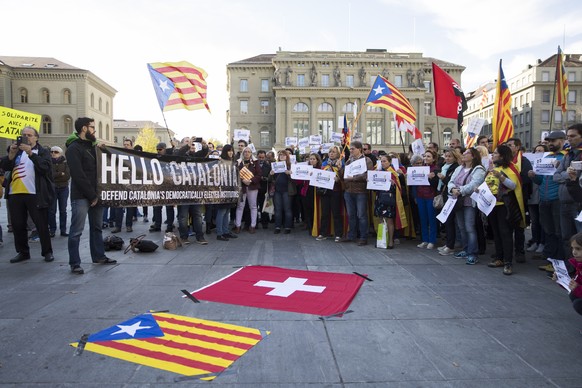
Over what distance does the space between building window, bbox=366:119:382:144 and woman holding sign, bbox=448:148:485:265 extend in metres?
69.6

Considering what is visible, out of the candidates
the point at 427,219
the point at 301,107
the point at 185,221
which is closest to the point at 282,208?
the point at 185,221

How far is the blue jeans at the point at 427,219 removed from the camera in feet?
27.1

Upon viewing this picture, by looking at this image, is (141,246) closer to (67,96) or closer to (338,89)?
(67,96)

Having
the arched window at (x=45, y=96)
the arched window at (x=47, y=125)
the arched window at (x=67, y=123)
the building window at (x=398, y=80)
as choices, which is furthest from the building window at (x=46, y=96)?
the building window at (x=398, y=80)

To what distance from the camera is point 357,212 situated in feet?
29.0

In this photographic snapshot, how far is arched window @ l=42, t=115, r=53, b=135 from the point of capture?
201ft

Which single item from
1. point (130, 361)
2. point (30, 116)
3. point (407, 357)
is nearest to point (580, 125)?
point (407, 357)

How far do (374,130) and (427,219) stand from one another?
69.2 meters

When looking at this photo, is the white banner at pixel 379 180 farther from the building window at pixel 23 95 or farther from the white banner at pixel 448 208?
the building window at pixel 23 95

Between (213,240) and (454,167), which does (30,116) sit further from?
(454,167)

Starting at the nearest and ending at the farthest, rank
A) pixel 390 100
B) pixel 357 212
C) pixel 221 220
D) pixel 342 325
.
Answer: pixel 342 325, pixel 357 212, pixel 221 220, pixel 390 100

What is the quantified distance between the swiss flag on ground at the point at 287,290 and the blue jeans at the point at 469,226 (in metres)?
2.42

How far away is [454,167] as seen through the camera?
776 cm

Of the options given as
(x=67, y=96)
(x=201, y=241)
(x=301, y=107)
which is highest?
(x=301, y=107)
